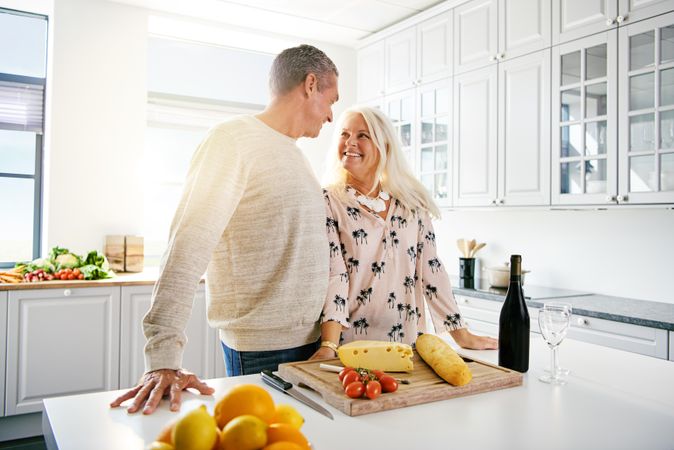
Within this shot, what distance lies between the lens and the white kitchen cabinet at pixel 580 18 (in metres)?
2.70

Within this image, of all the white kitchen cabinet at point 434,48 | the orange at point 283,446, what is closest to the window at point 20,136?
the white kitchen cabinet at point 434,48

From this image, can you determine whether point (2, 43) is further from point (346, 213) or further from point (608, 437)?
point (608, 437)

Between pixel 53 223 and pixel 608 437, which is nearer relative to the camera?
pixel 608 437

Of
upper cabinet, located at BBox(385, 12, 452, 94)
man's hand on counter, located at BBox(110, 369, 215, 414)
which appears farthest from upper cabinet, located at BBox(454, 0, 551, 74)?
man's hand on counter, located at BBox(110, 369, 215, 414)

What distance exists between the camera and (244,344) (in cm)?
151

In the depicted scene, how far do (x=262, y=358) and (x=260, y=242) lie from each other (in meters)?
0.31

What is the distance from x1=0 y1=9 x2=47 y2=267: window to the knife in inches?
128

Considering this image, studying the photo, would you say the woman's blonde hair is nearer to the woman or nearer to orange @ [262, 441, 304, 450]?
the woman

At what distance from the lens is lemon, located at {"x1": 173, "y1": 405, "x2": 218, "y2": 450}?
645 mm

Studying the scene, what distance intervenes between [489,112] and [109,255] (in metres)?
2.56

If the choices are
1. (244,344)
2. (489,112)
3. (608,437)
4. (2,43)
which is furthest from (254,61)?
(608,437)

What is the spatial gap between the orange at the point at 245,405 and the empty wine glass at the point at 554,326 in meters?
0.75

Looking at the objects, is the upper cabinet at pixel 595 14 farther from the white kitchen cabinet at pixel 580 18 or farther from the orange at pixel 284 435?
the orange at pixel 284 435

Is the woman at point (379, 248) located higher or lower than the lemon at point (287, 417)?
higher
